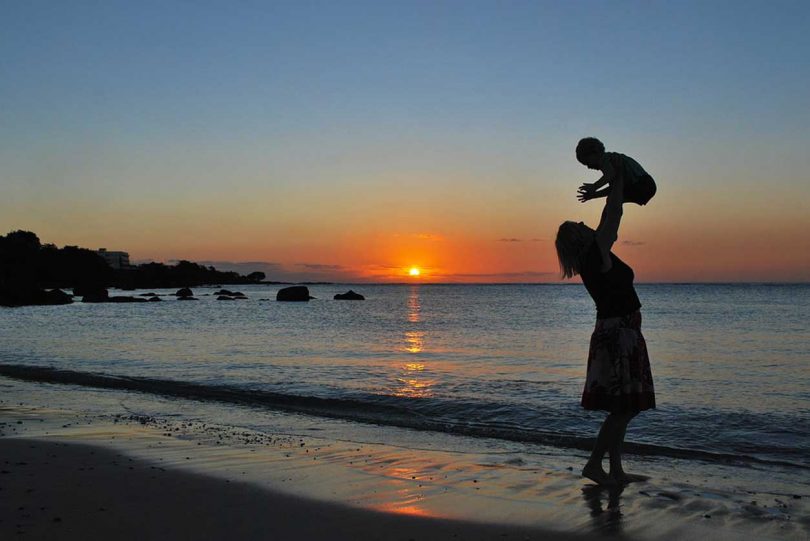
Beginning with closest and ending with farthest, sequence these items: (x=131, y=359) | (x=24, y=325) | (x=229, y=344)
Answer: (x=131, y=359), (x=229, y=344), (x=24, y=325)

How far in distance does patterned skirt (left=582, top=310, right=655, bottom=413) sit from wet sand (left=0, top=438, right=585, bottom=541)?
127cm

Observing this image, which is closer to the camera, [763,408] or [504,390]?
[763,408]

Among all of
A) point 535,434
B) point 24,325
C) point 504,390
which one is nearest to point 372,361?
point 504,390

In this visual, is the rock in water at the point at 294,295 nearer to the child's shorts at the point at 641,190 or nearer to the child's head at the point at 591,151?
the child's head at the point at 591,151

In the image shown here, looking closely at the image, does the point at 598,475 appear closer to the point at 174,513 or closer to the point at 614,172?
the point at 614,172

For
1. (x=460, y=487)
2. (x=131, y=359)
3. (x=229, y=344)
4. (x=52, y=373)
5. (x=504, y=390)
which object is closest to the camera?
(x=460, y=487)

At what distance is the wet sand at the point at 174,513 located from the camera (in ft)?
15.0

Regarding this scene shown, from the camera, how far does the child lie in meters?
5.20

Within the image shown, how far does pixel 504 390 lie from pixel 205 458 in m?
7.97

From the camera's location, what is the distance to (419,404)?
1224 cm

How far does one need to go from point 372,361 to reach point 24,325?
932 inches

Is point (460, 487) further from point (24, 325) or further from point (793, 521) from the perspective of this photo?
point (24, 325)

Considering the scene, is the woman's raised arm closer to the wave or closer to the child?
the child

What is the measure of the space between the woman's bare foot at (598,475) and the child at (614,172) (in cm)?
245
